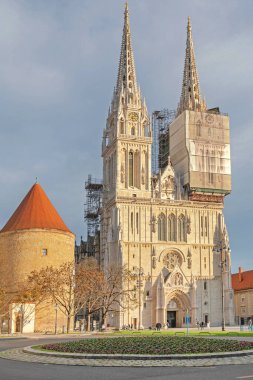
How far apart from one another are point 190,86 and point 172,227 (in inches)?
990

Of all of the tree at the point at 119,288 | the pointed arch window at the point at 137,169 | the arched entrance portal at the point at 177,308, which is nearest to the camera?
the tree at the point at 119,288

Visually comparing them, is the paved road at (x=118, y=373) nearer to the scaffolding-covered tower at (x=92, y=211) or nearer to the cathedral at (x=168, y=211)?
the cathedral at (x=168, y=211)

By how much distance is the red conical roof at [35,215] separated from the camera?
56.0m

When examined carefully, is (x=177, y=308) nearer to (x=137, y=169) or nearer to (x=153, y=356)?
(x=137, y=169)

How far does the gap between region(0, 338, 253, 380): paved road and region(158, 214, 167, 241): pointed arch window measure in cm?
5756

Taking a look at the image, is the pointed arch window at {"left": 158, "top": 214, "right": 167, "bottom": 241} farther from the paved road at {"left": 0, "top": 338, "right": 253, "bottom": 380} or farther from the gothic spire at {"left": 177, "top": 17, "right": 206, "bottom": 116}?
the paved road at {"left": 0, "top": 338, "right": 253, "bottom": 380}

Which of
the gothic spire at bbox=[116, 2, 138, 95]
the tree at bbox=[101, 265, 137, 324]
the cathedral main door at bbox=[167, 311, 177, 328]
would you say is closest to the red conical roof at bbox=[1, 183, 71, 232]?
the tree at bbox=[101, 265, 137, 324]

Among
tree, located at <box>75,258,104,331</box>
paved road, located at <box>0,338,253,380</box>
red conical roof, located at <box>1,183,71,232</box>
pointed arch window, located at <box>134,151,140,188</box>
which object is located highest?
pointed arch window, located at <box>134,151,140,188</box>

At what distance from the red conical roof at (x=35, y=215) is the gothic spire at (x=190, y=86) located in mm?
31818

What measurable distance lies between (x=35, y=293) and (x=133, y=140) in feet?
109

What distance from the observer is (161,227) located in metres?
73.3

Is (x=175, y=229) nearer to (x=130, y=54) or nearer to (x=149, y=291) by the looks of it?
(x=149, y=291)

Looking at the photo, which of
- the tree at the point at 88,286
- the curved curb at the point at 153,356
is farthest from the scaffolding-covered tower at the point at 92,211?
the curved curb at the point at 153,356

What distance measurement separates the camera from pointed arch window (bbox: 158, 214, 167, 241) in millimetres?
72875
